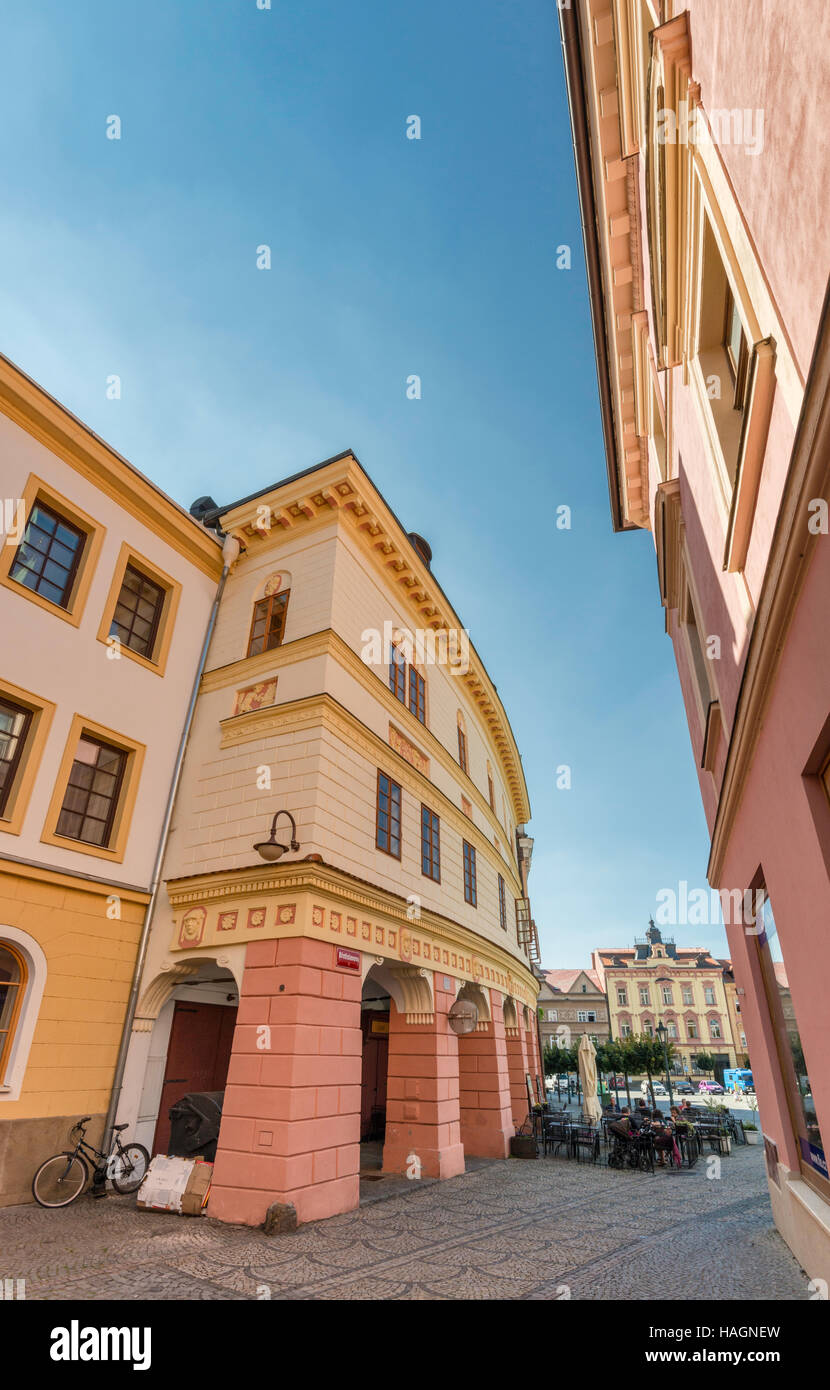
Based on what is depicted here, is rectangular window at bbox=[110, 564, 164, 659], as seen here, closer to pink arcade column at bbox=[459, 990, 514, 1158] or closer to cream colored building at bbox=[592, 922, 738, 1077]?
pink arcade column at bbox=[459, 990, 514, 1158]

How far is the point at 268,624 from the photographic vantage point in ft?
43.0

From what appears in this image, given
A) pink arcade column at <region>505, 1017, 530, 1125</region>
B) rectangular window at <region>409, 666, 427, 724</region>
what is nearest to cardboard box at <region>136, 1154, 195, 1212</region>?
rectangular window at <region>409, 666, 427, 724</region>

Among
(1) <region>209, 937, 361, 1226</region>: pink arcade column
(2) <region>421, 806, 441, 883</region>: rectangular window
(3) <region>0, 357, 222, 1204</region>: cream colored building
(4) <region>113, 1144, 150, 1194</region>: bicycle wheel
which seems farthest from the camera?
(2) <region>421, 806, 441, 883</region>: rectangular window

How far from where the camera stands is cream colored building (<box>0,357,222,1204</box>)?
930 cm

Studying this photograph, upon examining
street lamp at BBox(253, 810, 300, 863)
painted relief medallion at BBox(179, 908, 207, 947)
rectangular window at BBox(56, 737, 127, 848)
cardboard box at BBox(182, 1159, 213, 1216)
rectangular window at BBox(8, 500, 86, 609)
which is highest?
rectangular window at BBox(8, 500, 86, 609)

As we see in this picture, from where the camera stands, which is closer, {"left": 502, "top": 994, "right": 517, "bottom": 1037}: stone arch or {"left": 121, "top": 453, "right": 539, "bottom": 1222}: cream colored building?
{"left": 121, "top": 453, "right": 539, "bottom": 1222}: cream colored building

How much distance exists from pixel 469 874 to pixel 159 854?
8524mm

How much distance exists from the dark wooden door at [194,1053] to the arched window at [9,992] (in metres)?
A: 3.36

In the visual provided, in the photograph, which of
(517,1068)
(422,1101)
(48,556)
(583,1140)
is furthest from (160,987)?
(517,1068)

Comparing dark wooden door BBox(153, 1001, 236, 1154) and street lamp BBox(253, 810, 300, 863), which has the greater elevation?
street lamp BBox(253, 810, 300, 863)

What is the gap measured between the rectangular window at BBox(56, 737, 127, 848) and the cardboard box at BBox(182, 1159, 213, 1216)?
495 centimetres

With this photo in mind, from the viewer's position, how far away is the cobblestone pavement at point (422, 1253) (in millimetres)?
5820

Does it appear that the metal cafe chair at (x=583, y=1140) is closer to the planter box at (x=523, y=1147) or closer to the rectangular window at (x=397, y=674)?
the planter box at (x=523, y=1147)

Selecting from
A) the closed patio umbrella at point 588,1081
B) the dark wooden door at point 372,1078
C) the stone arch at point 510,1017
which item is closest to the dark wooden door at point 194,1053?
the dark wooden door at point 372,1078
